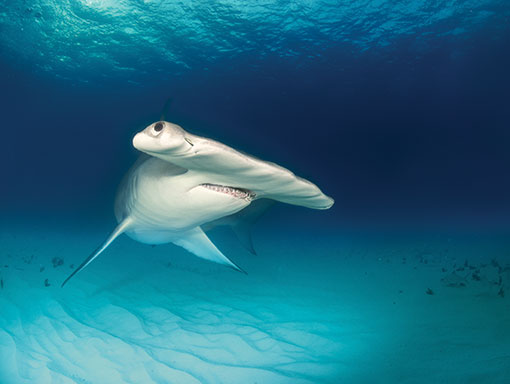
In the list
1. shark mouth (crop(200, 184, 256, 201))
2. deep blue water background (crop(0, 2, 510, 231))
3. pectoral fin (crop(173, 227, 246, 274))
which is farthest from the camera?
deep blue water background (crop(0, 2, 510, 231))

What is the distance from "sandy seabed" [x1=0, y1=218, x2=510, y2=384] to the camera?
317 cm

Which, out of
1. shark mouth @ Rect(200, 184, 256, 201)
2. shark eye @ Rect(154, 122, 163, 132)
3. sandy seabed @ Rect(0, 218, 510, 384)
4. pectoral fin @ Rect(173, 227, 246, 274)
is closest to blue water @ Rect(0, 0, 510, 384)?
sandy seabed @ Rect(0, 218, 510, 384)

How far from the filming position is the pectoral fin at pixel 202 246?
480 centimetres

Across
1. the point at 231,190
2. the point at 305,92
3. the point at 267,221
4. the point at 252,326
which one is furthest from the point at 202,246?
the point at 267,221

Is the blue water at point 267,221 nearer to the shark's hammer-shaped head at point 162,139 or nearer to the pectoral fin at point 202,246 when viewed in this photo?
the pectoral fin at point 202,246

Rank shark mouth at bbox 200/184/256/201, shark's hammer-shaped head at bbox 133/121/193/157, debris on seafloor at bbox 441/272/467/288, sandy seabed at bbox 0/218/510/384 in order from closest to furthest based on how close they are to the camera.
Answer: shark's hammer-shaped head at bbox 133/121/193/157
shark mouth at bbox 200/184/256/201
sandy seabed at bbox 0/218/510/384
debris on seafloor at bbox 441/272/467/288

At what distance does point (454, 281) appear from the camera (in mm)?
6465

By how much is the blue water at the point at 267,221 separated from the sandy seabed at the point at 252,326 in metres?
0.03

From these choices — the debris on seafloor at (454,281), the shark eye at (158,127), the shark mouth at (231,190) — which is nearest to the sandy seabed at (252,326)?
the debris on seafloor at (454,281)

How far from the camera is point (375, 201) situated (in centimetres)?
5941

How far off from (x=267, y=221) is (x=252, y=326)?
114ft

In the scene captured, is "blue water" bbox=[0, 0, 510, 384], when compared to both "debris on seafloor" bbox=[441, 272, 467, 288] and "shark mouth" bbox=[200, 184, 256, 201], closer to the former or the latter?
"debris on seafloor" bbox=[441, 272, 467, 288]

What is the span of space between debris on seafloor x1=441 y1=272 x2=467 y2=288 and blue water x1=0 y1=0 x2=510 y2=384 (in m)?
0.06

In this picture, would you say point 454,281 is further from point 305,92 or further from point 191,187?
point 305,92
